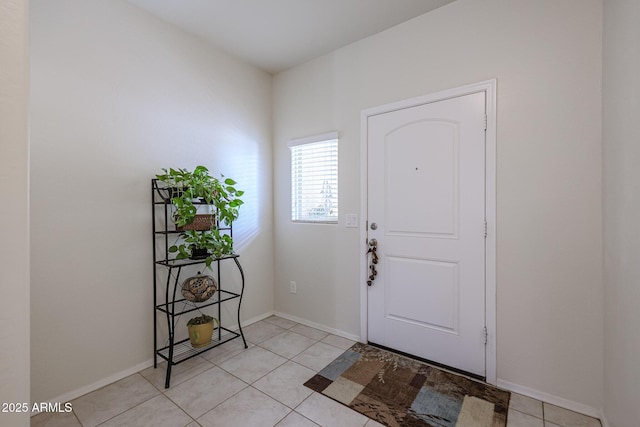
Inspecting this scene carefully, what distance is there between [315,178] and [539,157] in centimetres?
A: 179

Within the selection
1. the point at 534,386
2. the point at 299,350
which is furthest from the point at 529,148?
the point at 299,350

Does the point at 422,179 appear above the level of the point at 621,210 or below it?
above

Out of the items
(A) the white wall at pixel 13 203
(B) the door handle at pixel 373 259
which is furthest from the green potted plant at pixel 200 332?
(A) the white wall at pixel 13 203

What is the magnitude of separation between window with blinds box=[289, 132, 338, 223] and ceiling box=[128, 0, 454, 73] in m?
0.84

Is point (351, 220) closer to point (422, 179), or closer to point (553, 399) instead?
point (422, 179)

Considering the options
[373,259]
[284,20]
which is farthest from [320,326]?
[284,20]

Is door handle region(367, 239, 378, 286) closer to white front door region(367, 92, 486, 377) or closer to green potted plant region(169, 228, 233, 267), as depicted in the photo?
white front door region(367, 92, 486, 377)

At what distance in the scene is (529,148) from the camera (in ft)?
5.79

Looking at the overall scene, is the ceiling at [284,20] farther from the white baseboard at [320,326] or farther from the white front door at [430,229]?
the white baseboard at [320,326]

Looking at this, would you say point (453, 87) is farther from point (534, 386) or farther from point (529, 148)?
point (534, 386)

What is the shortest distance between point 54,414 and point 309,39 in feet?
10.4

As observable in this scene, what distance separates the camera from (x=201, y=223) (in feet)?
7.14

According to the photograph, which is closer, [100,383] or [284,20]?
[100,383]

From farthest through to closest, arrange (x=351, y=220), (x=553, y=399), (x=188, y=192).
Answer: (x=351, y=220) < (x=188, y=192) < (x=553, y=399)
